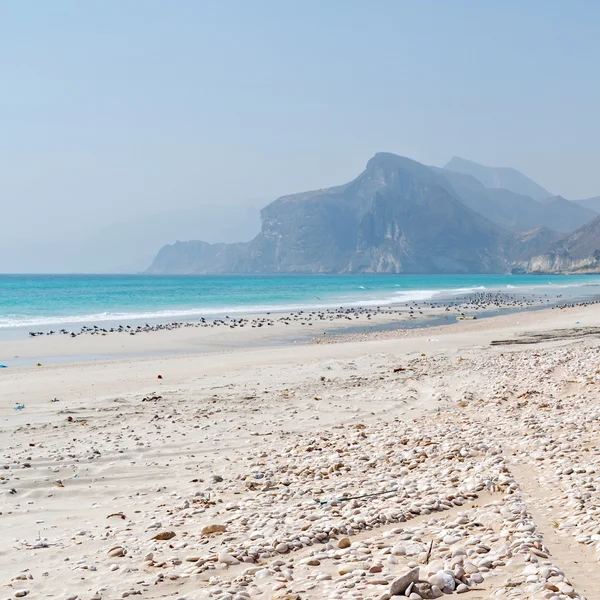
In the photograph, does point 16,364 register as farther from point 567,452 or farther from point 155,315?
point 155,315

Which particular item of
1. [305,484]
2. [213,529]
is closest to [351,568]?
[213,529]

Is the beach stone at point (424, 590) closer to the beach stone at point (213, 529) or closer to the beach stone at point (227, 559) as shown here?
the beach stone at point (227, 559)

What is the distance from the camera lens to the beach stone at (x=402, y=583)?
4020mm

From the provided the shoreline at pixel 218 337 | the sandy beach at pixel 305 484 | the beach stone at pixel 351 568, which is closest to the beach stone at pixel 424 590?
the sandy beach at pixel 305 484

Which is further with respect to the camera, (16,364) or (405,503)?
(16,364)

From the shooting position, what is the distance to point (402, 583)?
159 inches

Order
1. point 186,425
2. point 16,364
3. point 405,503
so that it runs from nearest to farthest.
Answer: point 405,503 → point 186,425 → point 16,364

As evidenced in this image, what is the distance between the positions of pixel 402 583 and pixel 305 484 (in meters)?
3.43

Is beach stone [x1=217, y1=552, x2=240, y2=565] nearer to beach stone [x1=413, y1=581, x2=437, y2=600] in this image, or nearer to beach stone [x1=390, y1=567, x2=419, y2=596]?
beach stone [x1=390, y1=567, x2=419, y2=596]

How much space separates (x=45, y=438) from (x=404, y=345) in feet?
50.4

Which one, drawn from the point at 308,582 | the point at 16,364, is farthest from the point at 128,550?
the point at 16,364

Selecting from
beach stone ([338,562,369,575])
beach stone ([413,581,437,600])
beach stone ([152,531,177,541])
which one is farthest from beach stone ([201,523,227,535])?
beach stone ([413,581,437,600])

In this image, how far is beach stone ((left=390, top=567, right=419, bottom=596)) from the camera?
4.02 meters

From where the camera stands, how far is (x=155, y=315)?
144 ft
